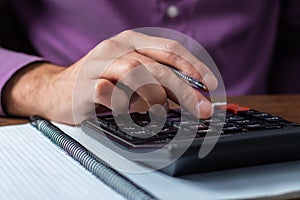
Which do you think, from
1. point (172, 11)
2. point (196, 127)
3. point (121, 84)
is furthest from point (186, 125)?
point (172, 11)

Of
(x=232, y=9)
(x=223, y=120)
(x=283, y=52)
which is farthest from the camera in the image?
(x=283, y=52)

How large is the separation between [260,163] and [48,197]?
16 centimetres

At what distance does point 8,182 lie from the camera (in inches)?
15.9

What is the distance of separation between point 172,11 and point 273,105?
0.89 ft

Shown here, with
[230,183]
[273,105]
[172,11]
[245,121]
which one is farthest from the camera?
[172,11]

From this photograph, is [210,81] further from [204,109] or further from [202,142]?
[202,142]

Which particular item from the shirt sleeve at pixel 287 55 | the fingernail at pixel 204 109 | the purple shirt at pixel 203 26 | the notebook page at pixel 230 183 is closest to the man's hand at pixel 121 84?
the fingernail at pixel 204 109

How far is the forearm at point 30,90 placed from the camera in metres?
0.71

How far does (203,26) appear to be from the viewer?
94cm

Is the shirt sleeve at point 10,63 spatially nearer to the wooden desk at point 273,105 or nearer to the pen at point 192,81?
the wooden desk at point 273,105

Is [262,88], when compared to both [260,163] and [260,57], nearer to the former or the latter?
[260,57]

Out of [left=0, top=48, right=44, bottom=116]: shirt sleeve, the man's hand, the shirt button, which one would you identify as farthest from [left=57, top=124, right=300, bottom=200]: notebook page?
the shirt button

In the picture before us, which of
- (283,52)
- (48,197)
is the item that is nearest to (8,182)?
(48,197)

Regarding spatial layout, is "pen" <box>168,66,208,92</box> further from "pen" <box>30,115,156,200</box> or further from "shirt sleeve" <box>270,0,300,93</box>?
"shirt sleeve" <box>270,0,300,93</box>
